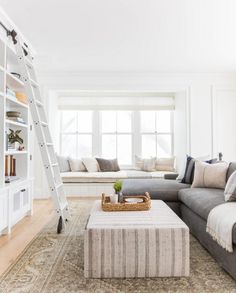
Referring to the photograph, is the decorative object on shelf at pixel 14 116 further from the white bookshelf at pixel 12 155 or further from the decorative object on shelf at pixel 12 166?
the decorative object on shelf at pixel 12 166

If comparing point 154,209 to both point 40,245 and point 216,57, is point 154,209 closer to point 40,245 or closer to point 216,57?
point 40,245

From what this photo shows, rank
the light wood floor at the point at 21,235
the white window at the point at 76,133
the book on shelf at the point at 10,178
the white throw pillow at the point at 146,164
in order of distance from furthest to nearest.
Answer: the white window at the point at 76,133 → the white throw pillow at the point at 146,164 → the book on shelf at the point at 10,178 → the light wood floor at the point at 21,235

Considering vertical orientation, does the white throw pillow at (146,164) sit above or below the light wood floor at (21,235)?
above

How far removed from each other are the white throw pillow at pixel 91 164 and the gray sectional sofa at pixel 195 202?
2.19 m

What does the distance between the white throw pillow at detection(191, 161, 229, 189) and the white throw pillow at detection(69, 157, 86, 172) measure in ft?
10.2

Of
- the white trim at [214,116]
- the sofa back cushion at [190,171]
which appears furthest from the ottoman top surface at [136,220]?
the white trim at [214,116]

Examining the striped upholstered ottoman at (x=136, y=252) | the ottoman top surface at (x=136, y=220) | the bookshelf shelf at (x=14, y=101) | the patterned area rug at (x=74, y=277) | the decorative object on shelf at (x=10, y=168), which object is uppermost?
the bookshelf shelf at (x=14, y=101)

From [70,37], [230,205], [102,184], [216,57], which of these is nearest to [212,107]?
[216,57]

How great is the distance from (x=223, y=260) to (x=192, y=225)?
87 cm

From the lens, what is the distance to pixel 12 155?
3715 mm

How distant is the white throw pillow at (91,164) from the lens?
19.5ft

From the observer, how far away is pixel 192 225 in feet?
9.46

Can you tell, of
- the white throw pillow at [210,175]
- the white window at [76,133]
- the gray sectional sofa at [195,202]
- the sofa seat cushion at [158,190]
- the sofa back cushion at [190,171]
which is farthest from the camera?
the white window at [76,133]

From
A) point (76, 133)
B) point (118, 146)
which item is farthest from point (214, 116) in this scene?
point (76, 133)
